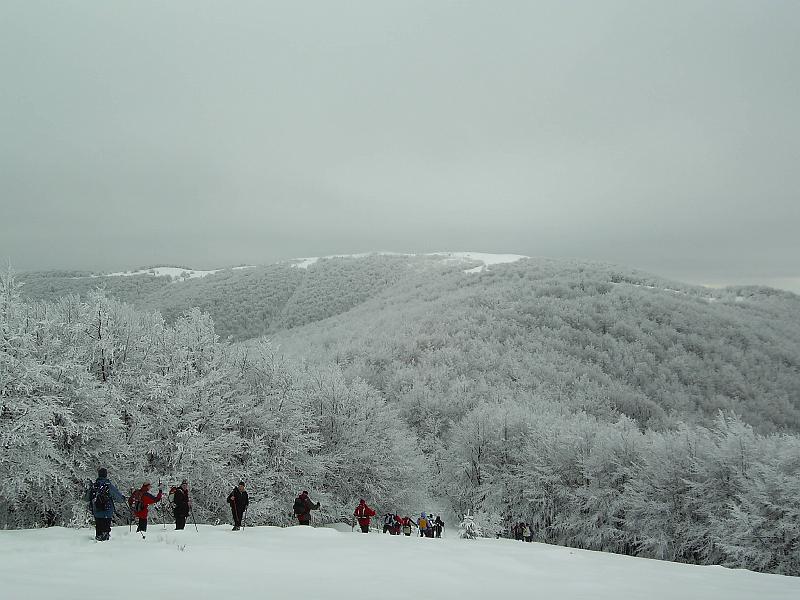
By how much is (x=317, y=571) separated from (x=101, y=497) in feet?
18.8

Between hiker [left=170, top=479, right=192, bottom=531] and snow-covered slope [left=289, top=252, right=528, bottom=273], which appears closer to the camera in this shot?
hiker [left=170, top=479, right=192, bottom=531]

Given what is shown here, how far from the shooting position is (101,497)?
39.0 ft

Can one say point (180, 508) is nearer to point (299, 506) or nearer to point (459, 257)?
point (299, 506)

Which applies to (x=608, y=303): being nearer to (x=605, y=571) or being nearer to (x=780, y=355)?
(x=780, y=355)

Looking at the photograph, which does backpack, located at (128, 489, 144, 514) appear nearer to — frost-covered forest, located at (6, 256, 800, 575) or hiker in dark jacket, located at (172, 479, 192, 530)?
hiker in dark jacket, located at (172, 479, 192, 530)

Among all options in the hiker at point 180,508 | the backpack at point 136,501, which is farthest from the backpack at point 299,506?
the backpack at point 136,501

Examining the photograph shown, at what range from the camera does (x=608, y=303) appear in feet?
284

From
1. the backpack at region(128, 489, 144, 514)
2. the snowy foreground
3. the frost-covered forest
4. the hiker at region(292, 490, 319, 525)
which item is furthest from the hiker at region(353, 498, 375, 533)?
the frost-covered forest

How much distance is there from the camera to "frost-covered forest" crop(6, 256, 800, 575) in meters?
20.5

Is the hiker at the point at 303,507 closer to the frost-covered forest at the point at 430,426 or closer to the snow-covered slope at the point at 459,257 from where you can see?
the frost-covered forest at the point at 430,426

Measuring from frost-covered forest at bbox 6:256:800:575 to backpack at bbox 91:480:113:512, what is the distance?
7.03m

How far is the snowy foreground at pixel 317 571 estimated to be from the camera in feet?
25.6

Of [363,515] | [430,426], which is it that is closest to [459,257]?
[430,426]

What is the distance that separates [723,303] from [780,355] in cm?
2627
